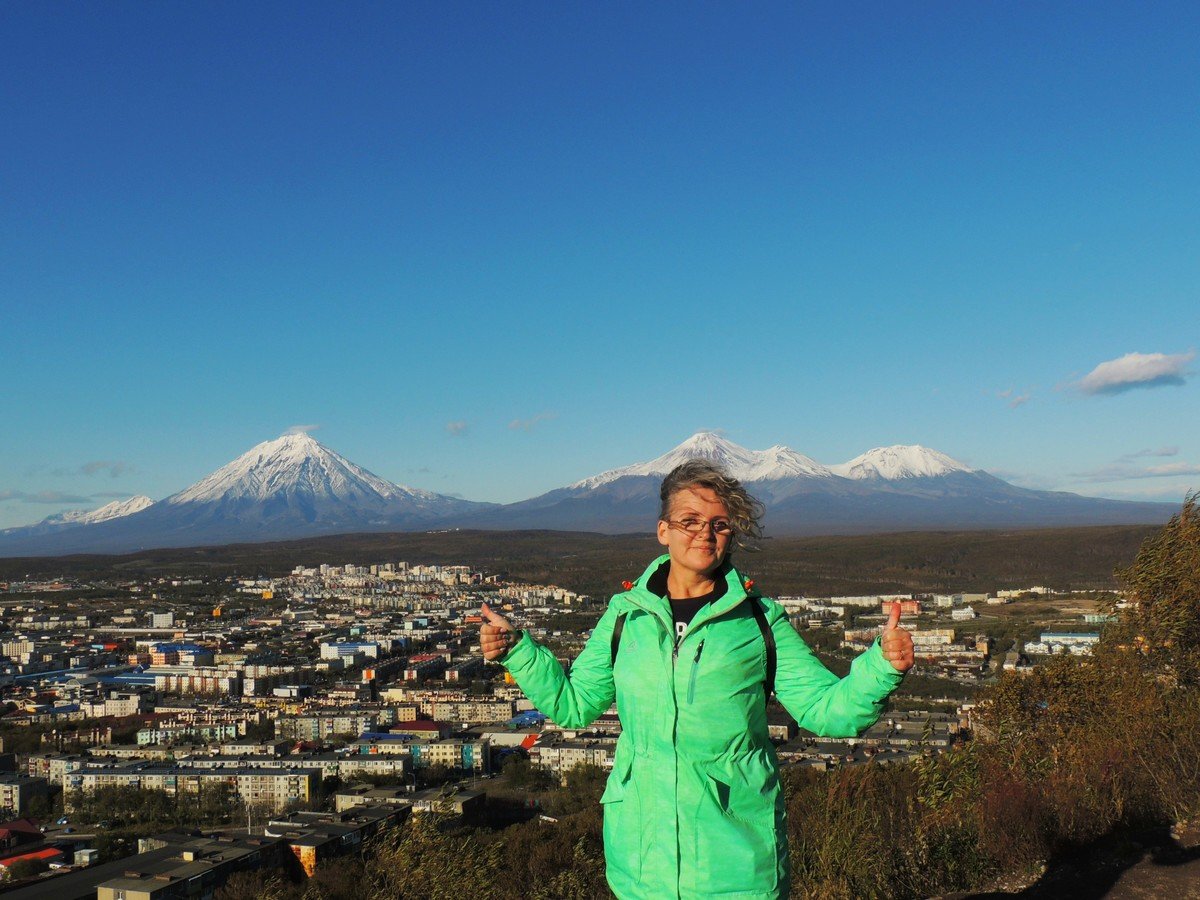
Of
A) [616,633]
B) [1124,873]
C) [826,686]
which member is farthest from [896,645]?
[1124,873]

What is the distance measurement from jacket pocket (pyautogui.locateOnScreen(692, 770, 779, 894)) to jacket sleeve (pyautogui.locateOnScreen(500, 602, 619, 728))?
0.28 metres

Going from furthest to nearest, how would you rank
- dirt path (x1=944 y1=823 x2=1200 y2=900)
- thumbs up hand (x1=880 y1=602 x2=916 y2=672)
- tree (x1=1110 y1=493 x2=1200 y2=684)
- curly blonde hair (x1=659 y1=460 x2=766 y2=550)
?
tree (x1=1110 y1=493 x2=1200 y2=684) → dirt path (x1=944 y1=823 x2=1200 y2=900) → curly blonde hair (x1=659 y1=460 x2=766 y2=550) → thumbs up hand (x1=880 y1=602 x2=916 y2=672)

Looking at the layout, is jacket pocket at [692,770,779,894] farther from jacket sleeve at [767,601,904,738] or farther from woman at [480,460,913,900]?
jacket sleeve at [767,601,904,738]

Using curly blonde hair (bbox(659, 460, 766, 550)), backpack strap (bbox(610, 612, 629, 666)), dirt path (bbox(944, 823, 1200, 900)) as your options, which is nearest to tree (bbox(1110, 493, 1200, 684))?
dirt path (bbox(944, 823, 1200, 900))

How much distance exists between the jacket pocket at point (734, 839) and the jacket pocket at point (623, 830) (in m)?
0.11

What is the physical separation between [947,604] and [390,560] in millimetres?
60922

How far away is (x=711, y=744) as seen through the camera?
1.59 m

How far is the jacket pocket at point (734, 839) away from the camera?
1.56 m

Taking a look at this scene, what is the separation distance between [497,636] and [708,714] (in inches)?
16.3

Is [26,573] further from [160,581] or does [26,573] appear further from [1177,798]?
[1177,798]

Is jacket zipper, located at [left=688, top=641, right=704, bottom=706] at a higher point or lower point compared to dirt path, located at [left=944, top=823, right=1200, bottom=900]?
higher

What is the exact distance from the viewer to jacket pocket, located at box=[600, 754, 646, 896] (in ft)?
5.30

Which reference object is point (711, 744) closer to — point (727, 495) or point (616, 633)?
point (616, 633)

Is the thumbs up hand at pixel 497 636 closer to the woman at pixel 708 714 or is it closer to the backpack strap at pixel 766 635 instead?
the woman at pixel 708 714
